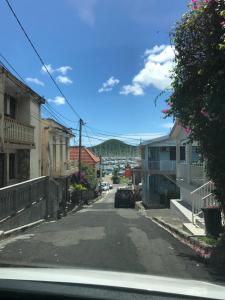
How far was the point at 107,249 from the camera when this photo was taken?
40.1ft

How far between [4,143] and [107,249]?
13713 millimetres

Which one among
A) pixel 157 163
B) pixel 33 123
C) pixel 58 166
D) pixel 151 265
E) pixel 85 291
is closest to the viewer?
pixel 85 291

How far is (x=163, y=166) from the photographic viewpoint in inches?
2184

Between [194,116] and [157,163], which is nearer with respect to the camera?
[194,116]

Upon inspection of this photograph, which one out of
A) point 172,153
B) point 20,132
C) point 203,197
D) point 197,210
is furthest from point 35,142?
point 172,153

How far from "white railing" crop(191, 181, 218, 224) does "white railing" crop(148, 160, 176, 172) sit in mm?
34842

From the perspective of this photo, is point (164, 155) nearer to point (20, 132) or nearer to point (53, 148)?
point (53, 148)

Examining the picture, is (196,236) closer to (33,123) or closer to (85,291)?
(85,291)

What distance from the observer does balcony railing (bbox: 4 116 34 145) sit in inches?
997

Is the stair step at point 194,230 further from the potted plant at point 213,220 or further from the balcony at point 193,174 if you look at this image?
the balcony at point 193,174

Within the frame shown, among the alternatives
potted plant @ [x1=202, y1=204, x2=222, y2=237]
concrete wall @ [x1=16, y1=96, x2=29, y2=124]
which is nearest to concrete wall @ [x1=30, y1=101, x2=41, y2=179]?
concrete wall @ [x1=16, y1=96, x2=29, y2=124]

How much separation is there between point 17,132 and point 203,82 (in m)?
17.1

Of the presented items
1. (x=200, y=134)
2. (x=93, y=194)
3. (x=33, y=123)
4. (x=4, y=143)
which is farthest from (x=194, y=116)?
(x=93, y=194)

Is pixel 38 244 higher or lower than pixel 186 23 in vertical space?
lower
